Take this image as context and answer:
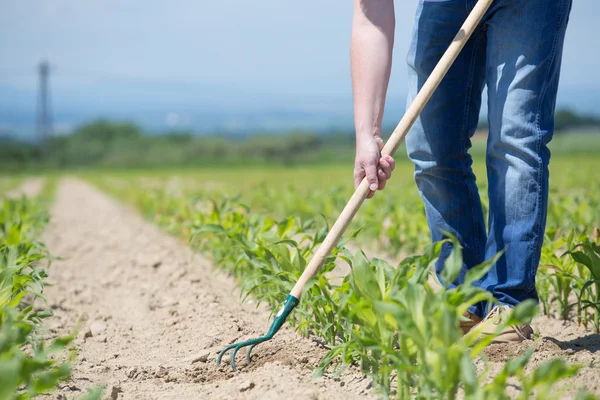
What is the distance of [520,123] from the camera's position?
2.16m

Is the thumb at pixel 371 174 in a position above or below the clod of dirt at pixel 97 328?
above

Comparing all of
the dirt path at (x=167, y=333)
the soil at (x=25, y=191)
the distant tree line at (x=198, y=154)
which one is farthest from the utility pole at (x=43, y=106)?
the dirt path at (x=167, y=333)

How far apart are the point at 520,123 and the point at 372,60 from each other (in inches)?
22.0

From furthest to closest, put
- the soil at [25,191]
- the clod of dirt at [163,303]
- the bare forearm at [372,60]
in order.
→ the soil at [25,191] → the clod of dirt at [163,303] → the bare forearm at [372,60]


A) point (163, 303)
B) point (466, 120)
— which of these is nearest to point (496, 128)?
point (466, 120)

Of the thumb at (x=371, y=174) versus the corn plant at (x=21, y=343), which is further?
the thumb at (x=371, y=174)

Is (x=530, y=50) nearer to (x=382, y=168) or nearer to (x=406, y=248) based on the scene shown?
(x=382, y=168)

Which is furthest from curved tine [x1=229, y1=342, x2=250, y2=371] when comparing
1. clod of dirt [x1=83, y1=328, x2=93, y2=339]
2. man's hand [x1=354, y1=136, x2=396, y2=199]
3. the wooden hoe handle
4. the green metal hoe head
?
clod of dirt [x1=83, y1=328, x2=93, y2=339]

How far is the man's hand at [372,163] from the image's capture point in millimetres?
2119

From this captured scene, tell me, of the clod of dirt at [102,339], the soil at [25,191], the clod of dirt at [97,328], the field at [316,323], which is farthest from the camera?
the soil at [25,191]

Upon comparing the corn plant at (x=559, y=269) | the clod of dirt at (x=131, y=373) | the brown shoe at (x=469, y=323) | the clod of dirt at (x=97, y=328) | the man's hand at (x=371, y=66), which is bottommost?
the clod of dirt at (x=97, y=328)

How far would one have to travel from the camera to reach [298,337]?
8.13ft

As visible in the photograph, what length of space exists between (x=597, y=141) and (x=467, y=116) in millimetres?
42572

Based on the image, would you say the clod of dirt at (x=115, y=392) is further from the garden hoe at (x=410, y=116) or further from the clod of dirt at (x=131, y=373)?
the garden hoe at (x=410, y=116)
